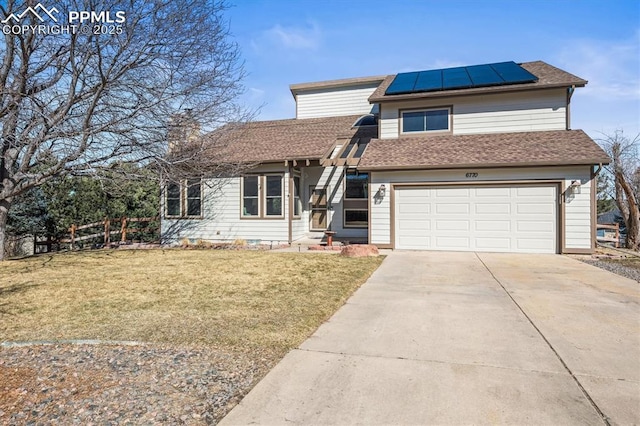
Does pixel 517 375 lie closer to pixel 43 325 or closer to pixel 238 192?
pixel 43 325

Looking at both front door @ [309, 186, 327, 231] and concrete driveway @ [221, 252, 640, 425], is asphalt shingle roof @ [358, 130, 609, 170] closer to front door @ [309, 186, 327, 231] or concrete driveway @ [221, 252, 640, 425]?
front door @ [309, 186, 327, 231]

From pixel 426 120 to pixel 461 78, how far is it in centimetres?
233

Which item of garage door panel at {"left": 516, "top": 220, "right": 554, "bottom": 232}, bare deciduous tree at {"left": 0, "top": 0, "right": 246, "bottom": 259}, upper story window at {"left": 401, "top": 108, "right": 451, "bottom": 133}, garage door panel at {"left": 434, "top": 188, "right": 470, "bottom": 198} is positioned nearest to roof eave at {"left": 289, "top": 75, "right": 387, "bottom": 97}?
upper story window at {"left": 401, "top": 108, "right": 451, "bottom": 133}

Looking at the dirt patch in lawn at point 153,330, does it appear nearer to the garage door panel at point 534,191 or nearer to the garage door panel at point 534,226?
the garage door panel at point 534,226

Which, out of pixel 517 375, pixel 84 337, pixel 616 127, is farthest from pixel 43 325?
pixel 616 127

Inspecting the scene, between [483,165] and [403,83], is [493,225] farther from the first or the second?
[403,83]

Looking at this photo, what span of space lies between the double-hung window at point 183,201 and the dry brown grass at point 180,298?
4.97m

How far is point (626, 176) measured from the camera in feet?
52.4

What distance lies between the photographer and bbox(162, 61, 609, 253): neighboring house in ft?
36.6

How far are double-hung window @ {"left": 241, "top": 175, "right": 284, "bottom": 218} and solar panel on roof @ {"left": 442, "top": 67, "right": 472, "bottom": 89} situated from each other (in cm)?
696

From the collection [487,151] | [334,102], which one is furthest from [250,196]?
[487,151]

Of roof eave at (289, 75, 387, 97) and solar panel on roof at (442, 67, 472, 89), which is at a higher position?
roof eave at (289, 75, 387, 97)

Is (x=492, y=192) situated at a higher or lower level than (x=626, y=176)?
lower

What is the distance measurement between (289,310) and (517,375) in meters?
2.92
